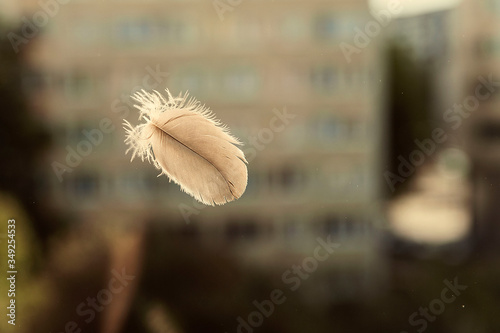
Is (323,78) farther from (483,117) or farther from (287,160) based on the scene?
(483,117)

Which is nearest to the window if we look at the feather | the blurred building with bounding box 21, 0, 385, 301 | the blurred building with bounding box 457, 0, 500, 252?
the blurred building with bounding box 21, 0, 385, 301

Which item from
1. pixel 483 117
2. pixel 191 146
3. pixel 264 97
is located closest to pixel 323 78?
pixel 264 97

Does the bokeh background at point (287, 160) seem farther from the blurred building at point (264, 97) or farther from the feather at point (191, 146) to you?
the feather at point (191, 146)

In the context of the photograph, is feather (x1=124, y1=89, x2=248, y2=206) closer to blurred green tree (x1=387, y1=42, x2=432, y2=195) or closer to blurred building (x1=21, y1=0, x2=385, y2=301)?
blurred building (x1=21, y1=0, x2=385, y2=301)

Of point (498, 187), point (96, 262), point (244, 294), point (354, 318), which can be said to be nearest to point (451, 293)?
point (354, 318)

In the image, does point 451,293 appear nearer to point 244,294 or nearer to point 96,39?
point 244,294

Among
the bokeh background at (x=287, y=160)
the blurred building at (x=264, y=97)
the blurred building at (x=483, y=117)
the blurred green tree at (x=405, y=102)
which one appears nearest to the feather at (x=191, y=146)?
the bokeh background at (x=287, y=160)
